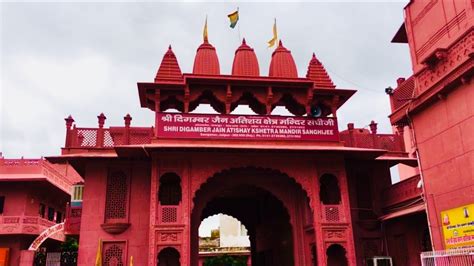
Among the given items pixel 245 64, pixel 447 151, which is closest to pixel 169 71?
pixel 245 64

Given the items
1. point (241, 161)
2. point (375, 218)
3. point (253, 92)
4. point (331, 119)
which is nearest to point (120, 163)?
point (241, 161)

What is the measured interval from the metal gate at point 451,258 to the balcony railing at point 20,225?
1963 centimetres

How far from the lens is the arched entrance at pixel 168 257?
537 inches

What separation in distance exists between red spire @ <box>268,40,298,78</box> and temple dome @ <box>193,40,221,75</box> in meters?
2.10

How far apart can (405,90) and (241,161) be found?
5.40 meters

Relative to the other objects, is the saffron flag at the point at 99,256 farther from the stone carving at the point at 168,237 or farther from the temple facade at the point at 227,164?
the stone carving at the point at 168,237

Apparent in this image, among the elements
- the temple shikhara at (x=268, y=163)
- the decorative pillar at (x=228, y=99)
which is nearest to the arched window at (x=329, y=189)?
the temple shikhara at (x=268, y=163)

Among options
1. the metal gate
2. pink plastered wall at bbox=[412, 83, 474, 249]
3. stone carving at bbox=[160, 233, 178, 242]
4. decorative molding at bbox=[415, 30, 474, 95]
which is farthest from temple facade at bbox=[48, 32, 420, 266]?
the metal gate

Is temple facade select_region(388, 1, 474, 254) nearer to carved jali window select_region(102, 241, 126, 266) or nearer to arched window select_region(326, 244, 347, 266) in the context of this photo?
arched window select_region(326, 244, 347, 266)

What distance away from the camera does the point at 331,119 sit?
578 inches

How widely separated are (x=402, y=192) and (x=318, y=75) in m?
5.02

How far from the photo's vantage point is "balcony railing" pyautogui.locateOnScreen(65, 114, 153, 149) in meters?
14.4

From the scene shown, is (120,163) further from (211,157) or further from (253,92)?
(253,92)

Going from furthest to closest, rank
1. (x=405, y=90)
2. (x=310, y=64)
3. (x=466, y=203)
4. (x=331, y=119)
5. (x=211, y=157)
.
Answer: (x=310, y=64) < (x=331, y=119) < (x=211, y=157) < (x=405, y=90) < (x=466, y=203)
